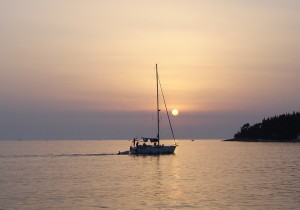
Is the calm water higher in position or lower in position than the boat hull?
lower

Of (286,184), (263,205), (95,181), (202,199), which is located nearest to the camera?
(263,205)

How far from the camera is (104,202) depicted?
46969mm

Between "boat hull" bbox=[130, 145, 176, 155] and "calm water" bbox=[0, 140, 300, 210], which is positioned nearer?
"calm water" bbox=[0, 140, 300, 210]

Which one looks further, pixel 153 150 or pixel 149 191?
pixel 153 150

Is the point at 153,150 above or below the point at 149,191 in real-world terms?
above

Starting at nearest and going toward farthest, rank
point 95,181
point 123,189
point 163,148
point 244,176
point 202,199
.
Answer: point 202,199
point 123,189
point 95,181
point 244,176
point 163,148

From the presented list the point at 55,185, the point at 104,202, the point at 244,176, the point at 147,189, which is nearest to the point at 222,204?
the point at 104,202

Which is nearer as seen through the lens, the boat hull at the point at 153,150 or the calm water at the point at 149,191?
the calm water at the point at 149,191

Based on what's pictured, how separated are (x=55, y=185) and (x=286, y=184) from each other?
88.2ft

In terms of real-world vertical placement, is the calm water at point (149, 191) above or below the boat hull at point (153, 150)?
below

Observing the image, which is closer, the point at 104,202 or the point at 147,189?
the point at 104,202

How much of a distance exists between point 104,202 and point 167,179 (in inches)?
956

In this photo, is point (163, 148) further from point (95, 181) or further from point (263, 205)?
point (263, 205)

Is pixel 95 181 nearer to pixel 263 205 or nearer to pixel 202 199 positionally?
pixel 202 199
